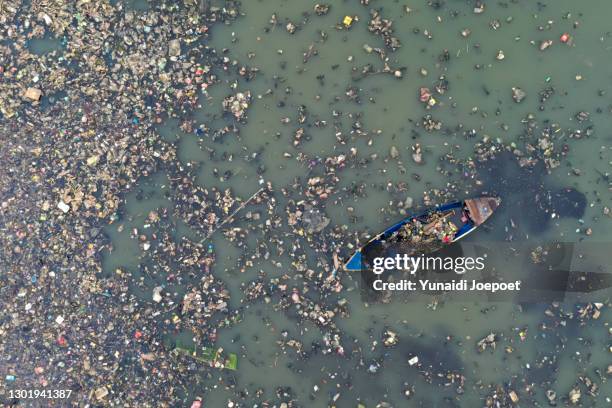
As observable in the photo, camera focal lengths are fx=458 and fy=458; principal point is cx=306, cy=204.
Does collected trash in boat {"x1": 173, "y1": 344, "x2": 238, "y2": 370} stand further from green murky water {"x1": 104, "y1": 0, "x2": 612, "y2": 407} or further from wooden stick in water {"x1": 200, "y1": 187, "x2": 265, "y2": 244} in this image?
wooden stick in water {"x1": 200, "y1": 187, "x2": 265, "y2": 244}

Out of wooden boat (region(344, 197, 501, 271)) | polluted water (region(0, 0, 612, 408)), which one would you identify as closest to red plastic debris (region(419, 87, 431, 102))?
polluted water (region(0, 0, 612, 408))

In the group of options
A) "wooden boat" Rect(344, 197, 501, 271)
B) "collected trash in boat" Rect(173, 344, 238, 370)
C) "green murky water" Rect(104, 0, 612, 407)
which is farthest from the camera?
"collected trash in boat" Rect(173, 344, 238, 370)

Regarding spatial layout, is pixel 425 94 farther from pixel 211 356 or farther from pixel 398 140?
pixel 211 356

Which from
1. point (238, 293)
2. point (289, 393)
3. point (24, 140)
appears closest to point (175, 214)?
point (238, 293)

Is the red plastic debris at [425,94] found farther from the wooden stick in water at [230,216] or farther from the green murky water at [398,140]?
the wooden stick in water at [230,216]

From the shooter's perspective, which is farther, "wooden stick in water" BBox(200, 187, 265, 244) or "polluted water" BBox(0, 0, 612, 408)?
"wooden stick in water" BBox(200, 187, 265, 244)

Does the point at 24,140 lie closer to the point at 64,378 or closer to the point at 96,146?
the point at 96,146
